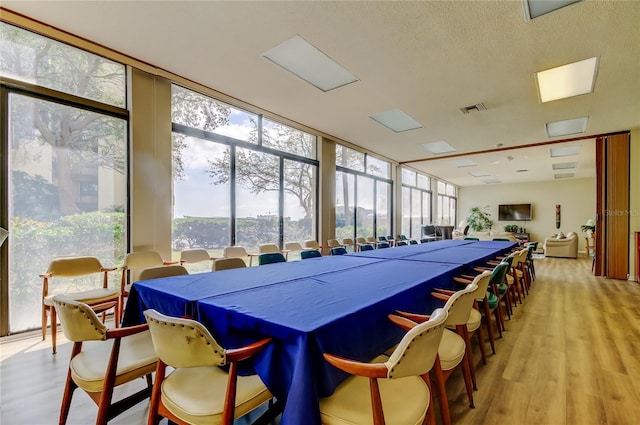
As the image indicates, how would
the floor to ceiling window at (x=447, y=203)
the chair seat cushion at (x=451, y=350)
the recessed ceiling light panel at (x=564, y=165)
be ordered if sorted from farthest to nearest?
the floor to ceiling window at (x=447, y=203) < the recessed ceiling light panel at (x=564, y=165) < the chair seat cushion at (x=451, y=350)

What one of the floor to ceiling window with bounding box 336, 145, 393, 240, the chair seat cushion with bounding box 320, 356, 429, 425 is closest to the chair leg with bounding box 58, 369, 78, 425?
the chair seat cushion with bounding box 320, 356, 429, 425

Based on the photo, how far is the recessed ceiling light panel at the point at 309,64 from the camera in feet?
10.2

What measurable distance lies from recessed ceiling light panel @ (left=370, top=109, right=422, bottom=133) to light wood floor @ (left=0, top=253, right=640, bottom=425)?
11.8 feet

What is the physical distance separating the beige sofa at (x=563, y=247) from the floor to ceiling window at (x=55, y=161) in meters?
12.0

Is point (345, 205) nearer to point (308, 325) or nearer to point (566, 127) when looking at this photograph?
point (566, 127)

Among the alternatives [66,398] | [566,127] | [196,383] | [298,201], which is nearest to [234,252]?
[298,201]

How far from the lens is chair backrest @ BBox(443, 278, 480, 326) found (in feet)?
5.01

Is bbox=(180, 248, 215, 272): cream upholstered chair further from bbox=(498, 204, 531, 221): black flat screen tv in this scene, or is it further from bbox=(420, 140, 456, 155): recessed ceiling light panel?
bbox=(498, 204, 531, 221): black flat screen tv

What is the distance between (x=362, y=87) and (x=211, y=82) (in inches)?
82.1

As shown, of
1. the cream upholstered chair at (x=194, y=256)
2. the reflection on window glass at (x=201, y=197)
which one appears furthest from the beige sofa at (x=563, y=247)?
the cream upholstered chair at (x=194, y=256)

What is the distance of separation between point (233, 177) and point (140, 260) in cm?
190

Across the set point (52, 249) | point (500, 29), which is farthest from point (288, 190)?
point (500, 29)

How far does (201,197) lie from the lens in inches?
171

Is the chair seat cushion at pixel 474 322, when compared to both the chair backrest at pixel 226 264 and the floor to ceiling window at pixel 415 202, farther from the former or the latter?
the floor to ceiling window at pixel 415 202
